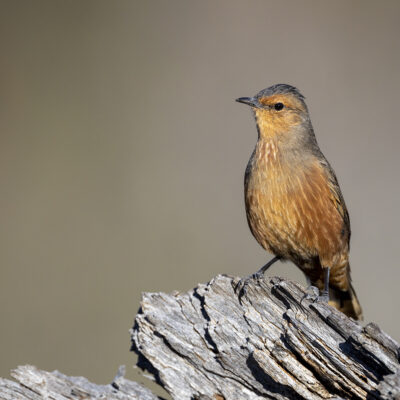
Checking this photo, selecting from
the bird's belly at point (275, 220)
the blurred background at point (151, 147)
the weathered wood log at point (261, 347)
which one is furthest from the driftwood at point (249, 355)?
the blurred background at point (151, 147)

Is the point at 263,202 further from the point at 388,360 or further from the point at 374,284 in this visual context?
the point at 374,284

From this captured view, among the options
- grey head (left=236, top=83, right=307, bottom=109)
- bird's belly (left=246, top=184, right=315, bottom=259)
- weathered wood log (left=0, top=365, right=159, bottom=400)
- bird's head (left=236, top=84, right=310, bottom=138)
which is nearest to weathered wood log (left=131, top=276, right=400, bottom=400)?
weathered wood log (left=0, top=365, right=159, bottom=400)

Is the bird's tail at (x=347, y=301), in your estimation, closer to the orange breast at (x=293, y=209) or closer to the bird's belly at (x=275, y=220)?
the orange breast at (x=293, y=209)

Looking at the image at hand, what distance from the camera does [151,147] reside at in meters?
12.0

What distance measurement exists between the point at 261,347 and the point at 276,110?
9.54 feet

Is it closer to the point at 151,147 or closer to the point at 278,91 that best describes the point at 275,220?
the point at 278,91

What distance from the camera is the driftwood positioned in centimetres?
442

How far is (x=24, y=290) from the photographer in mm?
10352

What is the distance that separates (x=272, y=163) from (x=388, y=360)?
2708 mm

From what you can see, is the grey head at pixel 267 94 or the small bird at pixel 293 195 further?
the grey head at pixel 267 94

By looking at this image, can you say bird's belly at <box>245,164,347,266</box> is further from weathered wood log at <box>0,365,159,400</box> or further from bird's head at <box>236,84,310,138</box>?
weathered wood log at <box>0,365,159,400</box>

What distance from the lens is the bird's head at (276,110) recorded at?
692 cm

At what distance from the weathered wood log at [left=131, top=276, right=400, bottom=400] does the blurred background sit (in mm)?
4445

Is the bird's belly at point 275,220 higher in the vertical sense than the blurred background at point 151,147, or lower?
lower
